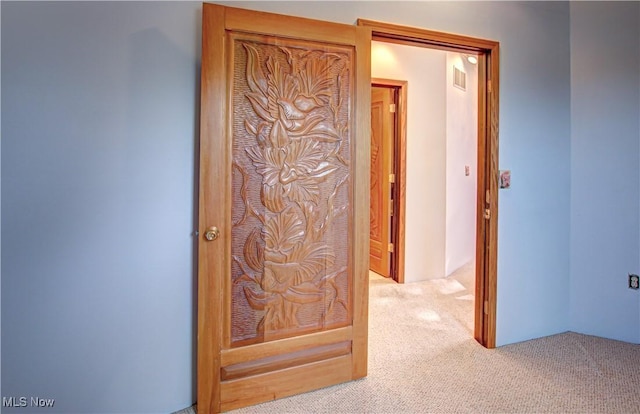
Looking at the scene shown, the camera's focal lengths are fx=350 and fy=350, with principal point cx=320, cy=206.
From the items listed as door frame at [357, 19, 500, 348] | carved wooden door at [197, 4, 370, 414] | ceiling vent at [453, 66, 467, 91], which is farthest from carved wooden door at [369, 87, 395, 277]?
carved wooden door at [197, 4, 370, 414]

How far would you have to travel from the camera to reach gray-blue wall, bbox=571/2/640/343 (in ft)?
8.19

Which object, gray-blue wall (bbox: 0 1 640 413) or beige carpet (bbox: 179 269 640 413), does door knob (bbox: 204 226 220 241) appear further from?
beige carpet (bbox: 179 269 640 413)

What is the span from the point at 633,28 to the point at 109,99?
339 cm

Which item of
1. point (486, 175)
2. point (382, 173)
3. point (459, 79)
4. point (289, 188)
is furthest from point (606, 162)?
point (289, 188)

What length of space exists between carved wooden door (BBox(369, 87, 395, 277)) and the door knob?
2.69m

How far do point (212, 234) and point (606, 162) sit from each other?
279cm

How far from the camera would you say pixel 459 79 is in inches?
169

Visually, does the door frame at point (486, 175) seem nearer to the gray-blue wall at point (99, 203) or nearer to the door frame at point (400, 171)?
the door frame at point (400, 171)

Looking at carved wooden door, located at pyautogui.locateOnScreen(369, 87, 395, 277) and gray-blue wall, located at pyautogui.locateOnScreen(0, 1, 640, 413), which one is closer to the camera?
gray-blue wall, located at pyautogui.locateOnScreen(0, 1, 640, 413)

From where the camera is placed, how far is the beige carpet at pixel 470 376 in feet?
5.88

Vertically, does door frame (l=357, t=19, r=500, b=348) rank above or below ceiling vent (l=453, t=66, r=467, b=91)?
below

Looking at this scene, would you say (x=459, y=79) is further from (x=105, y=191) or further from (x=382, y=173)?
(x=105, y=191)

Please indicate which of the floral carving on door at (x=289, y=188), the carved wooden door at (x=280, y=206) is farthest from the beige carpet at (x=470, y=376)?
the floral carving on door at (x=289, y=188)

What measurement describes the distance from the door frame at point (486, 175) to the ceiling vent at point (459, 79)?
1.91 meters
